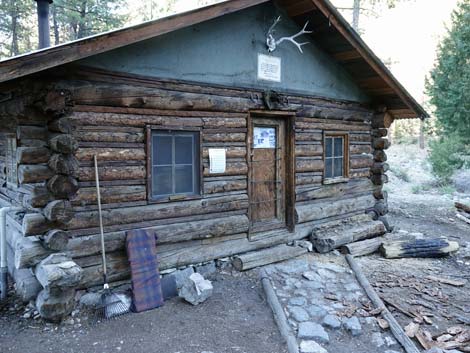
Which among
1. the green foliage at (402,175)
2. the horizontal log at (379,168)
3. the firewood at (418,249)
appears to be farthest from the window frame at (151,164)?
the green foliage at (402,175)

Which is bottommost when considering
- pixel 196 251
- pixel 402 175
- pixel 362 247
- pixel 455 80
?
pixel 362 247

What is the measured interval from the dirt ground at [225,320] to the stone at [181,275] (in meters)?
0.35

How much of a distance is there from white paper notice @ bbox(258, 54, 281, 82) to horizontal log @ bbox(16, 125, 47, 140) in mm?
3860

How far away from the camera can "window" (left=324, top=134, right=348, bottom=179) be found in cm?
864

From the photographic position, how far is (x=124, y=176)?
5.50 m

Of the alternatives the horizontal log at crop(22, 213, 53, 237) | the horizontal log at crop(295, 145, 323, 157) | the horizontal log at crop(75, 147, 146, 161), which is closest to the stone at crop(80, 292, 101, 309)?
the horizontal log at crop(22, 213, 53, 237)

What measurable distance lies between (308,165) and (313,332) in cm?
388

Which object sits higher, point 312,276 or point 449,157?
point 449,157

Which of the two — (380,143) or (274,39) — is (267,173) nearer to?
(274,39)

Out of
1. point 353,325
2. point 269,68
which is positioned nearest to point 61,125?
point 269,68

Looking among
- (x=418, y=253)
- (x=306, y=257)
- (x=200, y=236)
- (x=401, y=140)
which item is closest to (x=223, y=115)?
(x=200, y=236)

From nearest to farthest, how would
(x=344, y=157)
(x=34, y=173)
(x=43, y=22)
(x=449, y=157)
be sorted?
(x=34, y=173) < (x=43, y=22) < (x=344, y=157) < (x=449, y=157)

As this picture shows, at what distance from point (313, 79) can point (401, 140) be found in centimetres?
3314

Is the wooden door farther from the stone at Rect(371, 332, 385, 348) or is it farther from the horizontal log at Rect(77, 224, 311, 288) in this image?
the stone at Rect(371, 332, 385, 348)
